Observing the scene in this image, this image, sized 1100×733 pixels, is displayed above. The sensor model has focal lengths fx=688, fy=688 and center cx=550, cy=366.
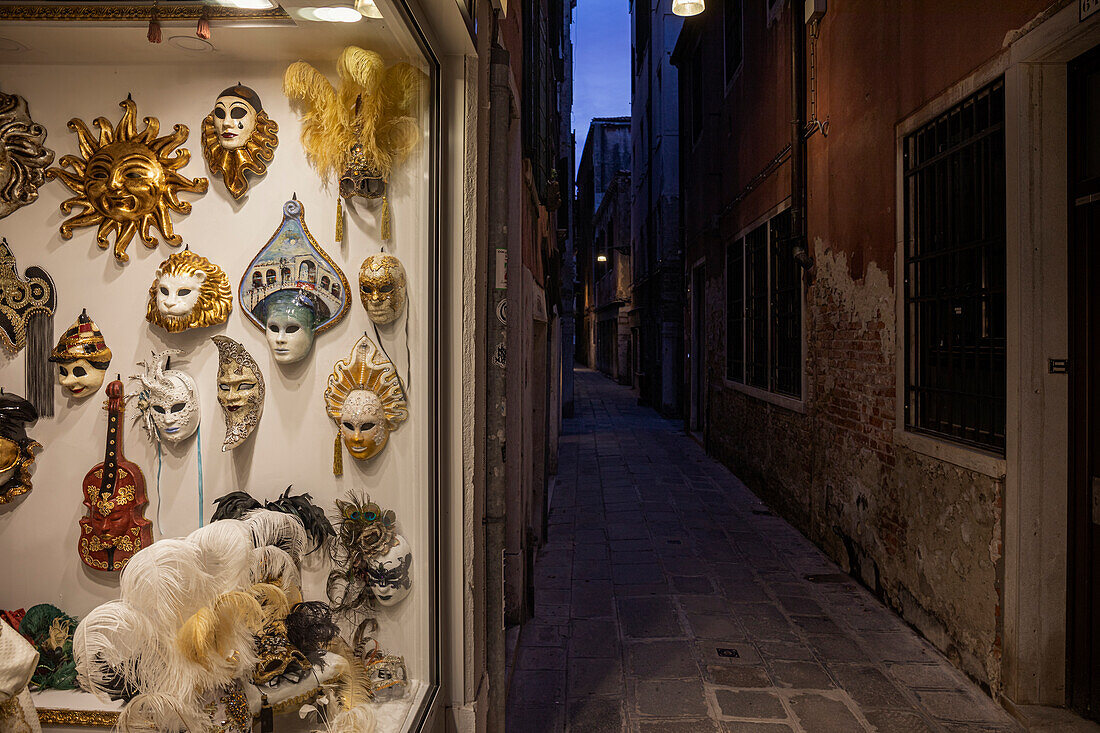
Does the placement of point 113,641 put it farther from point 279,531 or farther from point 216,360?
point 216,360

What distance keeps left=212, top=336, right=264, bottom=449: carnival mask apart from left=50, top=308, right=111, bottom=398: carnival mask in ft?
1.23

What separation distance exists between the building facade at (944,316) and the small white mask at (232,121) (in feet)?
10.8

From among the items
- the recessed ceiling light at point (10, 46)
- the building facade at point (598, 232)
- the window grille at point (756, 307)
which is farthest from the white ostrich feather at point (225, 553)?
the building facade at point (598, 232)

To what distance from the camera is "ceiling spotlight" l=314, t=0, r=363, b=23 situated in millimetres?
2119

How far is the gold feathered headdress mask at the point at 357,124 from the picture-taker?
7.84 ft

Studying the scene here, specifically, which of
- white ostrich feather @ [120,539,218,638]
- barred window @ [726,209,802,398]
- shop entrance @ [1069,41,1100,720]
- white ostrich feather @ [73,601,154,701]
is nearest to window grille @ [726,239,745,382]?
barred window @ [726,209,802,398]

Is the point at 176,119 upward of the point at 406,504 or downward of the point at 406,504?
upward

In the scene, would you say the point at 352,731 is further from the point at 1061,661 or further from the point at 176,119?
the point at 1061,661

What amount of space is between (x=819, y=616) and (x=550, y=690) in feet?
6.35

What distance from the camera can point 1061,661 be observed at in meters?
3.12

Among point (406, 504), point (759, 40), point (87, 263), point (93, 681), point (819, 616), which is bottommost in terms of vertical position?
point (819, 616)

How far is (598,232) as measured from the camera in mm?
35125

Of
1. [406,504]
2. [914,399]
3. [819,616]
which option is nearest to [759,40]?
[914,399]

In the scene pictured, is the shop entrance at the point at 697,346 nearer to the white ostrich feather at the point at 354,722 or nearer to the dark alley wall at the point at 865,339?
the dark alley wall at the point at 865,339
